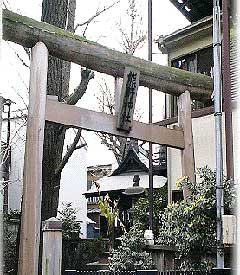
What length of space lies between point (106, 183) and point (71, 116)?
33.4 ft

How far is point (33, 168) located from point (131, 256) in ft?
7.73

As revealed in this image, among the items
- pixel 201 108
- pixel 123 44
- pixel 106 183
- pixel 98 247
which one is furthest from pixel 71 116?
pixel 123 44

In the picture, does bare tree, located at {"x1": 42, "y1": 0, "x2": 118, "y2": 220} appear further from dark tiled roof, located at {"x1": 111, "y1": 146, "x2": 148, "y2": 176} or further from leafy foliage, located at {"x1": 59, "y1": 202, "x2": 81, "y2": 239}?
dark tiled roof, located at {"x1": 111, "y1": 146, "x2": 148, "y2": 176}

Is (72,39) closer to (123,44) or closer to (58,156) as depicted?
(58,156)

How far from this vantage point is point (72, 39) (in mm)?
7488

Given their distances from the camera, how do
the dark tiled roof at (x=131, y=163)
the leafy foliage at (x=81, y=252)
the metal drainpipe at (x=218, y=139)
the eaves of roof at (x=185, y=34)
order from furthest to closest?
1. the dark tiled roof at (x=131, y=163)
2. the leafy foliage at (x=81, y=252)
3. the eaves of roof at (x=185, y=34)
4. the metal drainpipe at (x=218, y=139)

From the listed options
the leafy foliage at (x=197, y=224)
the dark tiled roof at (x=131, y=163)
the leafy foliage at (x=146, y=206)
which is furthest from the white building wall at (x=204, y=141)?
the dark tiled roof at (x=131, y=163)

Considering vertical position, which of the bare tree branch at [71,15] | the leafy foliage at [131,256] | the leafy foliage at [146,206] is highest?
the bare tree branch at [71,15]

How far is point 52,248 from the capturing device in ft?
17.2

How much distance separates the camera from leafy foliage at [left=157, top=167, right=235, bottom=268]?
21.0 ft

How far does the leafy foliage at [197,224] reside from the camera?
6.41 m

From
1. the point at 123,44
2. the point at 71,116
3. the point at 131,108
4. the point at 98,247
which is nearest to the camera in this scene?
the point at 71,116

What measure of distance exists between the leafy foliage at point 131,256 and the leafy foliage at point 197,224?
1.21 meters

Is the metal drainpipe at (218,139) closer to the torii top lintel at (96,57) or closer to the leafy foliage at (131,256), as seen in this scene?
the torii top lintel at (96,57)
